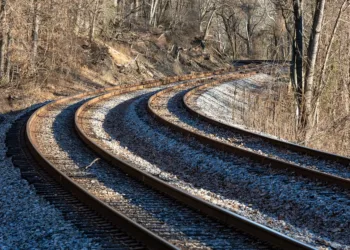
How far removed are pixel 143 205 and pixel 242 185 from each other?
2.43m

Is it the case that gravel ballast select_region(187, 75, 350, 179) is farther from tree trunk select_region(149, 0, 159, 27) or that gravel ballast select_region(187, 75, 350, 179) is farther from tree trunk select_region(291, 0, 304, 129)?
tree trunk select_region(149, 0, 159, 27)

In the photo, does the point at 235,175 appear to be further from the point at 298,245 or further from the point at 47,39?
the point at 47,39

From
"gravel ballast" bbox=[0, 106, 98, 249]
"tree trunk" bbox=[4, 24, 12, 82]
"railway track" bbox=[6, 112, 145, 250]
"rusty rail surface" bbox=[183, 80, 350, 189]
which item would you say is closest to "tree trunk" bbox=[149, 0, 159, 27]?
"tree trunk" bbox=[4, 24, 12, 82]

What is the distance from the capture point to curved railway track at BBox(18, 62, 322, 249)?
21.2 feet

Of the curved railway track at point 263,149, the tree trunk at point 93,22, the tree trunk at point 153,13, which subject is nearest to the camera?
the curved railway track at point 263,149

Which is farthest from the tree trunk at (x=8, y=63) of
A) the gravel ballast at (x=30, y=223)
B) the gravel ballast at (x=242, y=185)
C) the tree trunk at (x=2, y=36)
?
the gravel ballast at (x=30, y=223)

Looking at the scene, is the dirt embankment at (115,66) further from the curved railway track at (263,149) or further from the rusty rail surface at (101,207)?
the rusty rail surface at (101,207)

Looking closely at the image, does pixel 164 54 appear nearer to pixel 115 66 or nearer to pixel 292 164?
pixel 115 66

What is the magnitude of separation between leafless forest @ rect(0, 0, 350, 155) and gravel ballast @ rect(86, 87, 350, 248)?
603 centimetres

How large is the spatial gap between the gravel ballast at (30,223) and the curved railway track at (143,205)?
23.4 inches

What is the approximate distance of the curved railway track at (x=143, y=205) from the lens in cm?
645

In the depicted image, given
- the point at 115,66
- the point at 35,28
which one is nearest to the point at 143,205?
the point at 35,28

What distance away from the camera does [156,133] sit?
14.4 metres

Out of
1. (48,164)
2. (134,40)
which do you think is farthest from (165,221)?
(134,40)
